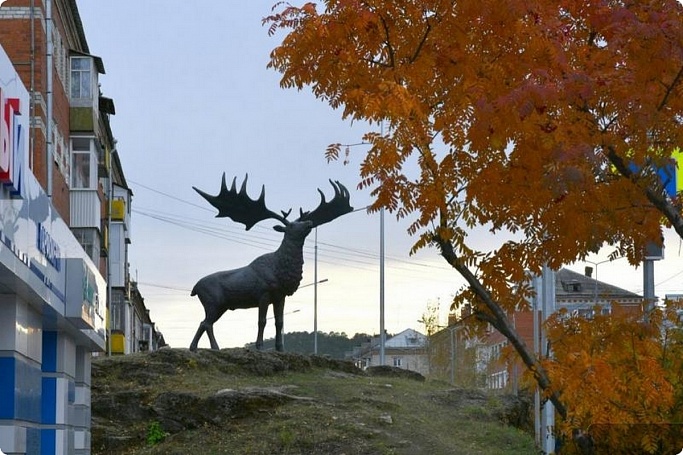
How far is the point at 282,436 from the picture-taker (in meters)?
25.8

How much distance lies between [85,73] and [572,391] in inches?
1268

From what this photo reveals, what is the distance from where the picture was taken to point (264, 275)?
3180 cm

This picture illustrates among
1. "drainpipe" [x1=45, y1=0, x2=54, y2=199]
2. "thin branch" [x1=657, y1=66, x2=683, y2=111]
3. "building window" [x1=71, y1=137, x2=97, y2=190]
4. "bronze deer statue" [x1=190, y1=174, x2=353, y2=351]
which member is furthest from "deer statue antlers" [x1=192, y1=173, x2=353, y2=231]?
"thin branch" [x1=657, y1=66, x2=683, y2=111]

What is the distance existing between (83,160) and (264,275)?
12.1m

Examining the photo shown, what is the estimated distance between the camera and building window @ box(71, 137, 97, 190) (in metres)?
41.0

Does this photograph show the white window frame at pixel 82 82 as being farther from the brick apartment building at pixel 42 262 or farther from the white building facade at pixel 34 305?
the white building facade at pixel 34 305

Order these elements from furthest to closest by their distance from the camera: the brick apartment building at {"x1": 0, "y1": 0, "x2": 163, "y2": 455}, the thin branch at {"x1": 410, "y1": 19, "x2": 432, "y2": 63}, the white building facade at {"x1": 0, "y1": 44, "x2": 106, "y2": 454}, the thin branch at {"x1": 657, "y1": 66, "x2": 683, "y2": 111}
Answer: the brick apartment building at {"x1": 0, "y1": 0, "x2": 163, "y2": 455}
the white building facade at {"x1": 0, "y1": 44, "x2": 106, "y2": 454}
the thin branch at {"x1": 410, "y1": 19, "x2": 432, "y2": 63}
the thin branch at {"x1": 657, "y1": 66, "x2": 683, "y2": 111}

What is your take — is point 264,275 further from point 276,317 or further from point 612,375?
point 612,375

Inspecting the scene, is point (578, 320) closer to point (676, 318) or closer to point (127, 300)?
point (676, 318)

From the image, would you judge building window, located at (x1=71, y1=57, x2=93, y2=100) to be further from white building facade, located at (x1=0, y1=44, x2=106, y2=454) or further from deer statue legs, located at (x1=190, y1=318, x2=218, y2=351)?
white building facade, located at (x1=0, y1=44, x2=106, y2=454)

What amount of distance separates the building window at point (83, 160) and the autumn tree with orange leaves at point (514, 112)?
1106 inches

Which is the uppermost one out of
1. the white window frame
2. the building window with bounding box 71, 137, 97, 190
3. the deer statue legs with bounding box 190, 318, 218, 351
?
the white window frame

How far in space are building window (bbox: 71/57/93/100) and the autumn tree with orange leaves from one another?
95.8ft

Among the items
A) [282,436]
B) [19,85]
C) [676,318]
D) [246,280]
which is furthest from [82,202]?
[676,318]
